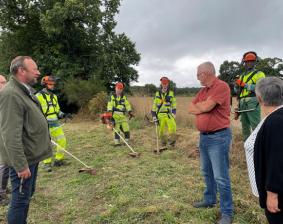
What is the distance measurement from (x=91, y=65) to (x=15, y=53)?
217 inches

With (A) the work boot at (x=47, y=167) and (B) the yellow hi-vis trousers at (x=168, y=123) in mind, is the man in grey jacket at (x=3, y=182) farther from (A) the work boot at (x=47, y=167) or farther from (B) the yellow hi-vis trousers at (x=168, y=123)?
(B) the yellow hi-vis trousers at (x=168, y=123)

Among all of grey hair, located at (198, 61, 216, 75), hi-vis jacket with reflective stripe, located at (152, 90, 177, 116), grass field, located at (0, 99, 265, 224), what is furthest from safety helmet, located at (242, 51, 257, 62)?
hi-vis jacket with reflective stripe, located at (152, 90, 177, 116)

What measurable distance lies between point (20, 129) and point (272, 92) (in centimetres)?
240

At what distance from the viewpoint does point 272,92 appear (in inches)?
93.9

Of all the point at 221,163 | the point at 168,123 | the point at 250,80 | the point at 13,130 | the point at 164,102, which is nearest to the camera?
the point at 13,130

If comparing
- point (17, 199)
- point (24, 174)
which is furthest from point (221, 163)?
point (17, 199)

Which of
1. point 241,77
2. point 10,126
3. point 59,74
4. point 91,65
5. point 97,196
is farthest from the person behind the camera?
point 91,65

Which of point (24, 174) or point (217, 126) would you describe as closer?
point (24, 174)

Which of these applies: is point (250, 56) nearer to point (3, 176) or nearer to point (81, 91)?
point (3, 176)

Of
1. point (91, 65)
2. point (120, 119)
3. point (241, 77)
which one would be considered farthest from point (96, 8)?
point (241, 77)

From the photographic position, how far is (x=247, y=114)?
6273 millimetres

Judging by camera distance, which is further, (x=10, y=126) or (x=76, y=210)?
(x=76, y=210)

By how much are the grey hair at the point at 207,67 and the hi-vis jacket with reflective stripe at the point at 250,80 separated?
2489 mm

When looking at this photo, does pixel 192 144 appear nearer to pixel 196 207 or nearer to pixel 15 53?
pixel 196 207
